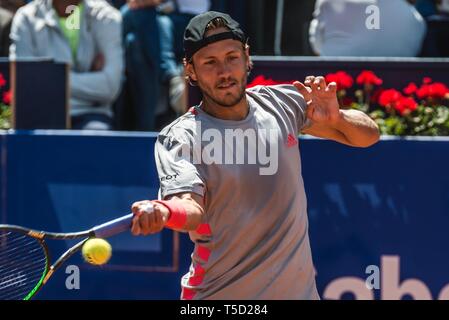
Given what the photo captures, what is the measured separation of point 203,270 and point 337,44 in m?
3.35

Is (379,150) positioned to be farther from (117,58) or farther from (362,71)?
(117,58)

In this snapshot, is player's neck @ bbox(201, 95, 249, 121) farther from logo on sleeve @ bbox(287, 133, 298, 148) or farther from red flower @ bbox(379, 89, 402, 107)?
red flower @ bbox(379, 89, 402, 107)

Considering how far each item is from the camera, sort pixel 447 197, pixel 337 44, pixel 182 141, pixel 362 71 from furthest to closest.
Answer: pixel 337 44 < pixel 362 71 < pixel 447 197 < pixel 182 141

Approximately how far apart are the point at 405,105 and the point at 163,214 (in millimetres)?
3215

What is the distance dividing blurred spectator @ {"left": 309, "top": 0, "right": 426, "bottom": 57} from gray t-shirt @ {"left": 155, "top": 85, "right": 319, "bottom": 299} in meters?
2.96

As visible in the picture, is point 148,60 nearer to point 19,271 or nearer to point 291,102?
point 19,271

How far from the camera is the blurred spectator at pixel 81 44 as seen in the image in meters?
7.55

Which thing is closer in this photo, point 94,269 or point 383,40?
point 94,269

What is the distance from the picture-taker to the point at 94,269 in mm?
6711

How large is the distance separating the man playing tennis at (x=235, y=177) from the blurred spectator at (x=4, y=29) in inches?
176

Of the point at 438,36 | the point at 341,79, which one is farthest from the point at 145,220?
the point at 438,36
